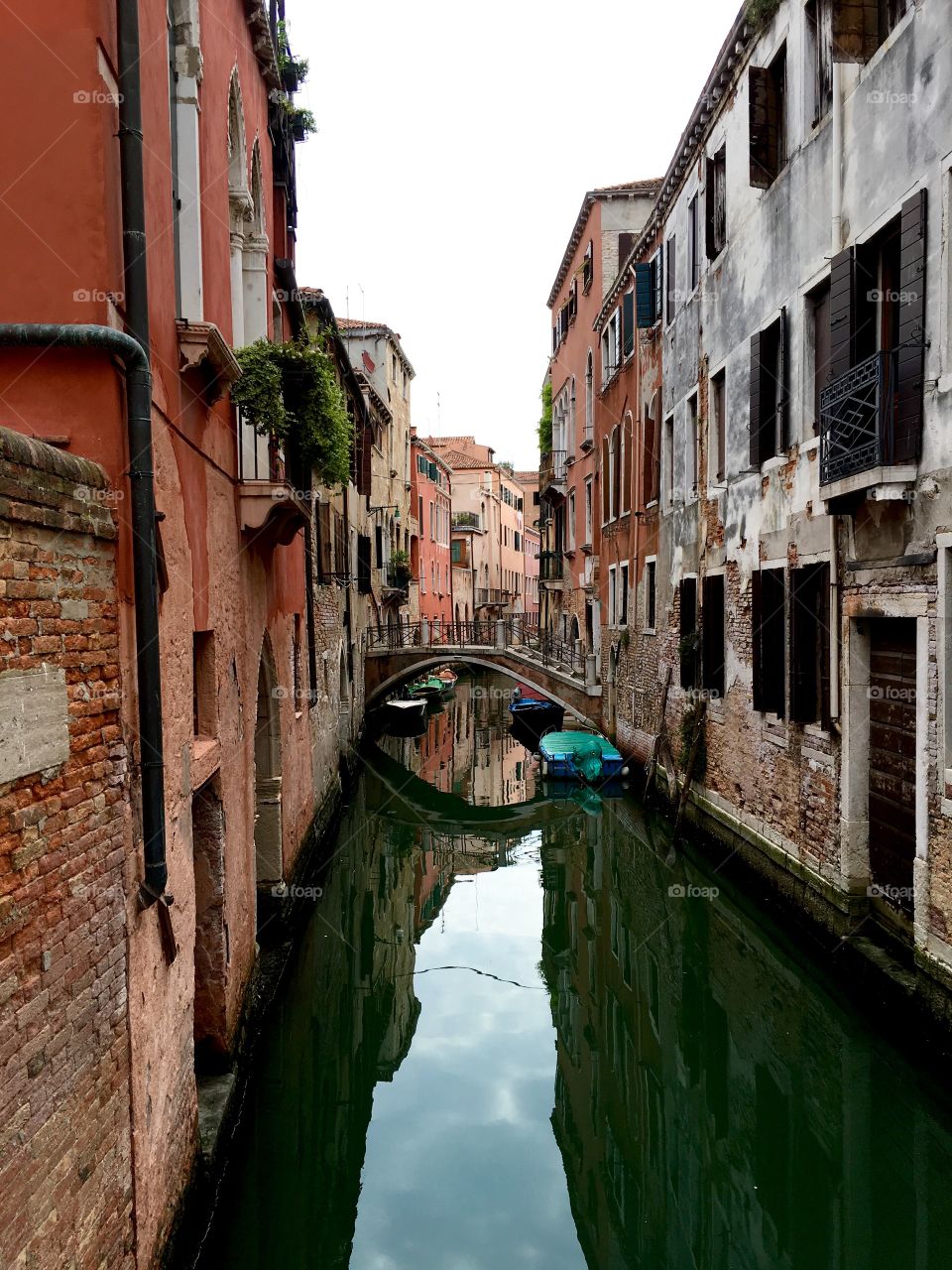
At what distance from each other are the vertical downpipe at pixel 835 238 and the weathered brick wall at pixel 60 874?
5777 millimetres

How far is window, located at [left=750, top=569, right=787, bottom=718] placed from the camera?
9031 mm

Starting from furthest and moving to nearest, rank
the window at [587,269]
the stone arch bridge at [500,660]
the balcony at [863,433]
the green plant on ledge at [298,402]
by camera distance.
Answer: the window at [587,269] → the stone arch bridge at [500,660] → the balcony at [863,433] → the green plant on ledge at [298,402]

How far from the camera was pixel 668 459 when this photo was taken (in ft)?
46.5

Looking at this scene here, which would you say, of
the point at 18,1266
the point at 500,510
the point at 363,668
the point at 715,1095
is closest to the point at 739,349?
the point at 715,1095

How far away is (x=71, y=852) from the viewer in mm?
3186

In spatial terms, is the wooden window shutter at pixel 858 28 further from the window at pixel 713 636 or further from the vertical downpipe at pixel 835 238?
the window at pixel 713 636

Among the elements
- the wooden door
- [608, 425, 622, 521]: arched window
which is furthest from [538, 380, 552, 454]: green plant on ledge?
the wooden door

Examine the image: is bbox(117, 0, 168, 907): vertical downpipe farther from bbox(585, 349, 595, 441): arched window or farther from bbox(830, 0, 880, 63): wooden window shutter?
bbox(585, 349, 595, 441): arched window

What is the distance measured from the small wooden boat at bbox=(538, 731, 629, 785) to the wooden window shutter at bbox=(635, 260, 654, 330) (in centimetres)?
673

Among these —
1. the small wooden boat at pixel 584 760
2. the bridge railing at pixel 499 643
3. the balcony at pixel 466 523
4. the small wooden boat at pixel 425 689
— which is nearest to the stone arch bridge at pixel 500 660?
the bridge railing at pixel 499 643

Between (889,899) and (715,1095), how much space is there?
1.88 m

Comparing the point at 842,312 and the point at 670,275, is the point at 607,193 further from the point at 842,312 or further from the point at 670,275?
the point at 842,312

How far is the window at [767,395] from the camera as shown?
9.12 meters

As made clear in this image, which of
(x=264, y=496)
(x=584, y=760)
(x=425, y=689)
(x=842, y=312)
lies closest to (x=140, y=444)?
(x=264, y=496)
